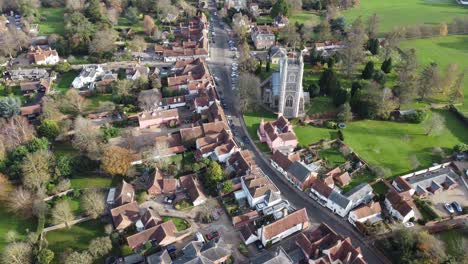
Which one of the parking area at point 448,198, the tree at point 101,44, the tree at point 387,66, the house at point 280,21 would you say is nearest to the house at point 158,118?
the tree at point 101,44

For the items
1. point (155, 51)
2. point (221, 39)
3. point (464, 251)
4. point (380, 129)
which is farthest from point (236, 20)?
point (464, 251)

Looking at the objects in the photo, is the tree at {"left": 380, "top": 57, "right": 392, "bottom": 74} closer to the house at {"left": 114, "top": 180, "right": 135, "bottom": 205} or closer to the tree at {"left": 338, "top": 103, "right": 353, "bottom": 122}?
the tree at {"left": 338, "top": 103, "right": 353, "bottom": 122}

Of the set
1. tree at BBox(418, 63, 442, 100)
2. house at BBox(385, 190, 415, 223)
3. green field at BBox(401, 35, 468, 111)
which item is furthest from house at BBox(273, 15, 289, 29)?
house at BBox(385, 190, 415, 223)

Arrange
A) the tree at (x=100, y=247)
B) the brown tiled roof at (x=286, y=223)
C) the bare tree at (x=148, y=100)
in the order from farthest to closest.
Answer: the bare tree at (x=148, y=100) < the brown tiled roof at (x=286, y=223) < the tree at (x=100, y=247)

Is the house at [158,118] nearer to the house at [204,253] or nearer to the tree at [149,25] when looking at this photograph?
the house at [204,253]

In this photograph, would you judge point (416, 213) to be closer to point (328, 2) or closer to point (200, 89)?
point (200, 89)

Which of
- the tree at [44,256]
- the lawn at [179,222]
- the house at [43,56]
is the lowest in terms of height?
the tree at [44,256]
